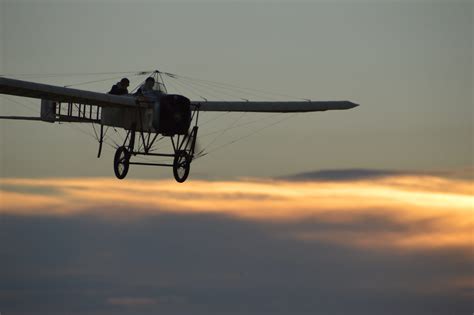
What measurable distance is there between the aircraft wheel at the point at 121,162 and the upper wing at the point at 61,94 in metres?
1.75

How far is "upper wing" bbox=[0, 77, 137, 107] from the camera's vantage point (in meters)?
47.0

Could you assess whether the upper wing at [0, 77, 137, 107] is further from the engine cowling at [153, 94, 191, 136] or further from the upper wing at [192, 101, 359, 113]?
the upper wing at [192, 101, 359, 113]

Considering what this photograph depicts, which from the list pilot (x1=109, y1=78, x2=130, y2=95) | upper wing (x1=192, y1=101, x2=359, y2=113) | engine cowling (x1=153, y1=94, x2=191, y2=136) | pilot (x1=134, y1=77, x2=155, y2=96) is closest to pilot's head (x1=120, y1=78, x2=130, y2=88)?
pilot (x1=109, y1=78, x2=130, y2=95)

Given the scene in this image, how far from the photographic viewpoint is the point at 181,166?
160 feet

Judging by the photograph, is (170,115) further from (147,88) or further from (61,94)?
(61,94)

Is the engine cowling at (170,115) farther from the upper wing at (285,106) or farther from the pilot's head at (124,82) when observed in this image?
the upper wing at (285,106)

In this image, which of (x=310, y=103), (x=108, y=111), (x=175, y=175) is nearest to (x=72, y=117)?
(x=108, y=111)

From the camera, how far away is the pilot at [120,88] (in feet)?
165

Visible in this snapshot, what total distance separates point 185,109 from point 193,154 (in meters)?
1.94

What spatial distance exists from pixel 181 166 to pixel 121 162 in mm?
2192

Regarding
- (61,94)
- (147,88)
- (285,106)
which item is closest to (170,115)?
(147,88)

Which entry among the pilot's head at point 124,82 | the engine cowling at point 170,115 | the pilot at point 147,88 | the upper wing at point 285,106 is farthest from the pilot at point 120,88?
the upper wing at point 285,106

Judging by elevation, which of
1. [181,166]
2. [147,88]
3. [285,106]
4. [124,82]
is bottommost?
[181,166]

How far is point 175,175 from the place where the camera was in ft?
159
